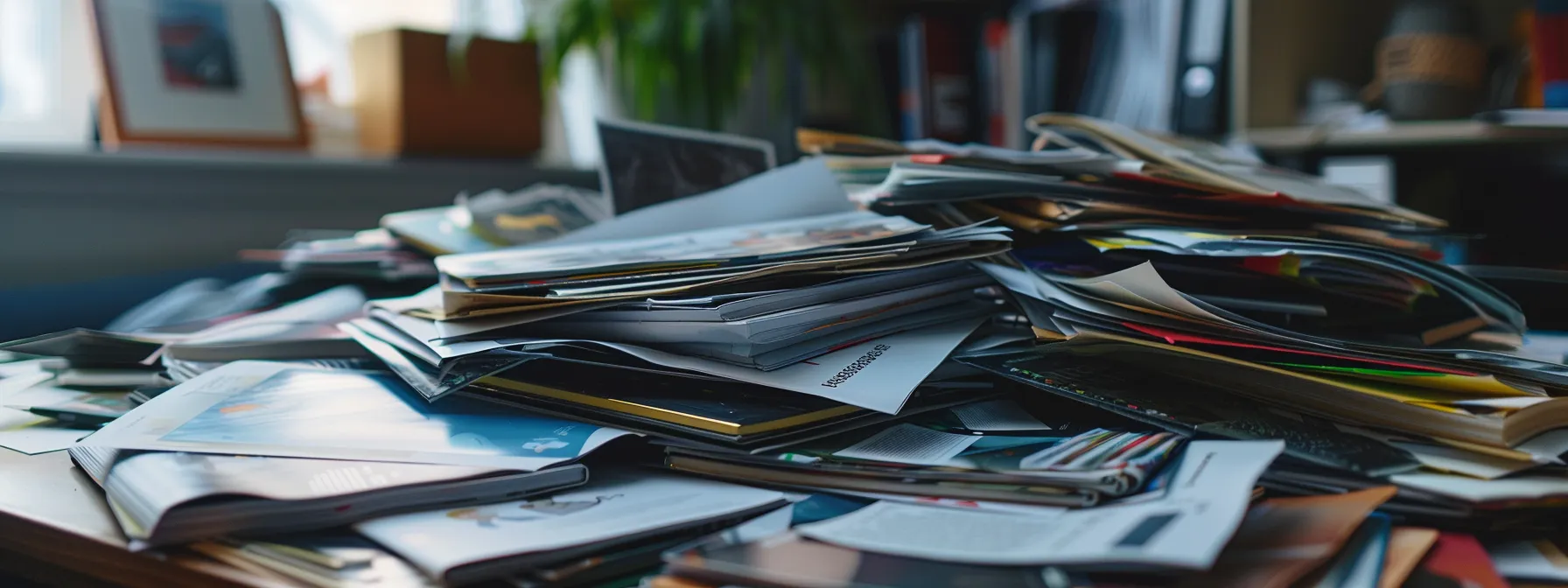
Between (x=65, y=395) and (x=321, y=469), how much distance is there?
32cm

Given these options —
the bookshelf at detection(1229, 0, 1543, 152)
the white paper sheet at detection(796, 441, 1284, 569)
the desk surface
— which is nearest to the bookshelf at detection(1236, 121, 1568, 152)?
the bookshelf at detection(1229, 0, 1543, 152)

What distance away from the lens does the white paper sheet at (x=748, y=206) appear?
716 millimetres

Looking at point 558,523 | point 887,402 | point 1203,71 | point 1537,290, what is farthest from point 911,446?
point 1203,71

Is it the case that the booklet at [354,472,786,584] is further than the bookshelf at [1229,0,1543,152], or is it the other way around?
the bookshelf at [1229,0,1543,152]

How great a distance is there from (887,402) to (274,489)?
10.2 inches

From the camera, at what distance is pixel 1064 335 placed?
53 cm

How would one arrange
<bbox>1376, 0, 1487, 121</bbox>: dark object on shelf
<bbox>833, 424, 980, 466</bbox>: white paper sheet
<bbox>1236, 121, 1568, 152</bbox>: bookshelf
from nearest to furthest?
<bbox>833, 424, 980, 466</bbox>: white paper sheet < <bbox>1236, 121, 1568, 152</bbox>: bookshelf < <bbox>1376, 0, 1487, 121</bbox>: dark object on shelf

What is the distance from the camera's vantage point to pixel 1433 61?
1.40 metres

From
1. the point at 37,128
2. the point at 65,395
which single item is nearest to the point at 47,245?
the point at 37,128

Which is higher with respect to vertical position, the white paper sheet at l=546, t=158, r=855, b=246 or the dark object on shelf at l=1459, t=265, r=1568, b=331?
the white paper sheet at l=546, t=158, r=855, b=246

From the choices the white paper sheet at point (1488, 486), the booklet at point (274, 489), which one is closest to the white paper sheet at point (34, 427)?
the booklet at point (274, 489)

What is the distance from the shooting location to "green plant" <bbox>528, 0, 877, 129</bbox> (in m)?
1.60

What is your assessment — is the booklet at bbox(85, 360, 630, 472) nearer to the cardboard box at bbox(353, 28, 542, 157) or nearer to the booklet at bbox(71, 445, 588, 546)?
the booklet at bbox(71, 445, 588, 546)

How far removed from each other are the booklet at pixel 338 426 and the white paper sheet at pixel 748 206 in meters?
0.21
